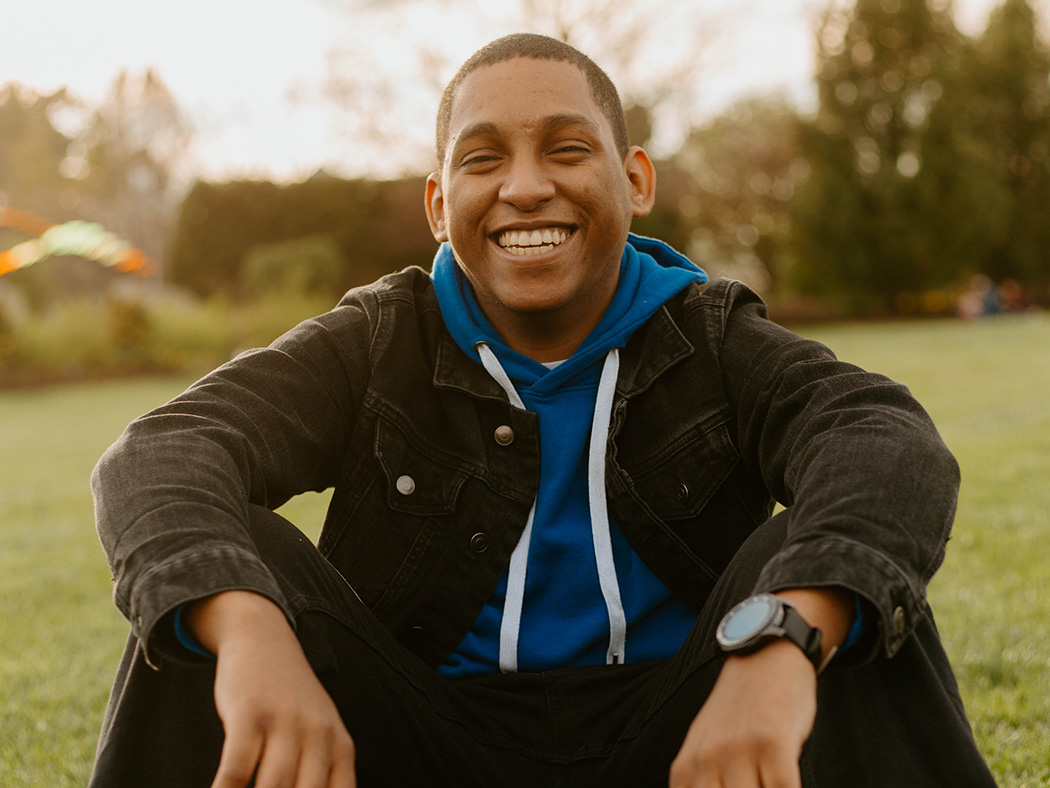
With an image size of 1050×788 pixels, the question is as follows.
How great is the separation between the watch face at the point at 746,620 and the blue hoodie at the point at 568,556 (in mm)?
577

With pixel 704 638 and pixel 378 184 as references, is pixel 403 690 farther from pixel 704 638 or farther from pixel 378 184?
pixel 378 184

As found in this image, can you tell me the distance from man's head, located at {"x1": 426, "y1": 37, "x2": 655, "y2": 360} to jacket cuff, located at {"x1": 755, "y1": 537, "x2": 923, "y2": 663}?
93 centimetres

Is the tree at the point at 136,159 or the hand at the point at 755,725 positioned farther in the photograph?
the tree at the point at 136,159

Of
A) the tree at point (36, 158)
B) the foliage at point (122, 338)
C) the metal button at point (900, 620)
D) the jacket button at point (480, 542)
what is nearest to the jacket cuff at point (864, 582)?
the metal button at point (900, 620)

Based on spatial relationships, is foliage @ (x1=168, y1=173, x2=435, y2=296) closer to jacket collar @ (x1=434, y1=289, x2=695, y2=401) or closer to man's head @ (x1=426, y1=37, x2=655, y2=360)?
man's head @ (x1=426, y1=37, x2=655, y2=360)

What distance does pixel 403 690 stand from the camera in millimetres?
1693

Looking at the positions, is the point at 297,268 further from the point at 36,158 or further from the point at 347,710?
the point at 36,158

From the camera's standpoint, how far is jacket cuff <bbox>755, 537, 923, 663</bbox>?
1.38 m

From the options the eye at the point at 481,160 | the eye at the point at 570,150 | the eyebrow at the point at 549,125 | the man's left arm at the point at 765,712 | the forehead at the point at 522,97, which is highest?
the forehead at the point at 522,97

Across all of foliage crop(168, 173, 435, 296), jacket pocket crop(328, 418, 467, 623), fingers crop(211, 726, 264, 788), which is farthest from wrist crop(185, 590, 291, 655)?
foliage crop(168, 173, 435, 296)

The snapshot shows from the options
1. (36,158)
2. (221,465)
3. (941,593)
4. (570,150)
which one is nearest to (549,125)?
(570,150)

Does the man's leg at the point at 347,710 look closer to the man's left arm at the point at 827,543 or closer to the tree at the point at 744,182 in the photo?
the man's left arm at the point at 827,543

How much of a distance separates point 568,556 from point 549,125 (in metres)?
0.93

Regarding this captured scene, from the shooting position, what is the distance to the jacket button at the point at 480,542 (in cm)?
201
